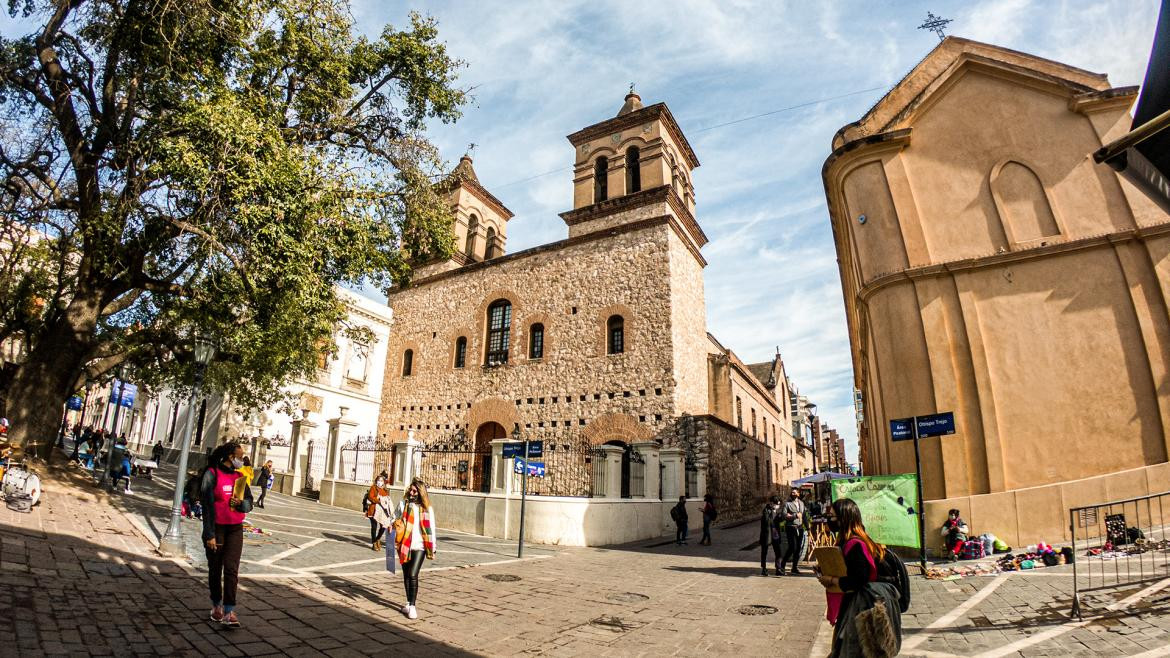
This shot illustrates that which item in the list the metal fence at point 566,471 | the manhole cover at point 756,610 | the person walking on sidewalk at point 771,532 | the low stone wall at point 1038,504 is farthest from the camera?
the metal fence at point 566,471

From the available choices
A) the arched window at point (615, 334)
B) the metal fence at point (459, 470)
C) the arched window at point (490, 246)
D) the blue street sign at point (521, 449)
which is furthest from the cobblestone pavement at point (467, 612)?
the arched window at point (490, 246)

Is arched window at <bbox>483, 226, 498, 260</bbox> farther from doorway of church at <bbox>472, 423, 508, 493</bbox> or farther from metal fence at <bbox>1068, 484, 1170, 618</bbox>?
metal fence at <bbox>1068, 484, 1170, 618</bbox>

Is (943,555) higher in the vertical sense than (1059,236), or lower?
lower

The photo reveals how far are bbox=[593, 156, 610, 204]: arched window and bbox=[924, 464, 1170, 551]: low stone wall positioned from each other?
55.4 ft

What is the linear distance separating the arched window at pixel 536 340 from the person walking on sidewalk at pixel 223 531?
1739 centimetres

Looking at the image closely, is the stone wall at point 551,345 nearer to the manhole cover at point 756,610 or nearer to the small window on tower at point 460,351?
the small window on tower at point 460,351

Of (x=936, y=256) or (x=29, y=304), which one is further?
(x=29, y=304)

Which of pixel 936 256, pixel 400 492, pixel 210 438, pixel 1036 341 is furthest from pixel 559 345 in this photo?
pixel 210 438

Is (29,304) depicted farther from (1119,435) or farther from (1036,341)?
(1119,435)

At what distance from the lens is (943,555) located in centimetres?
969

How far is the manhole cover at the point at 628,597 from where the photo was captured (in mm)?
7285

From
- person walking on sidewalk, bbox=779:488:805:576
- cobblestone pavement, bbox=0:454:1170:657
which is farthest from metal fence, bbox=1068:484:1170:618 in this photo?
person walking on sidewalk, bbox=779:488:805:576

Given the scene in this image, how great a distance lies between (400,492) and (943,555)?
1315 centimetres

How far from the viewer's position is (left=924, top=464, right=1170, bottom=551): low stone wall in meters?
9.05
